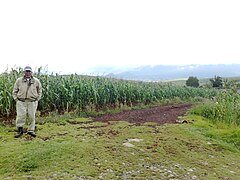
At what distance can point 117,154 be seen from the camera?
5.79 m

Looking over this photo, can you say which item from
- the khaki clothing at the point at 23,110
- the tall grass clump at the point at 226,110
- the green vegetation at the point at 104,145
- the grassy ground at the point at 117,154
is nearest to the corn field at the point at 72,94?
the green vegetation at the point at 104,145

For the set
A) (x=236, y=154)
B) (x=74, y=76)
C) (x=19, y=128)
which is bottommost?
(x=236, y=154)

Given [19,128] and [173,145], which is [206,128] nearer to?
[173,145]

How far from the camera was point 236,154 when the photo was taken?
7.15 metres

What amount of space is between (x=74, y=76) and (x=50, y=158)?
7828 mm

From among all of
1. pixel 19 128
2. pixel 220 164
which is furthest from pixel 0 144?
pixel 220 164

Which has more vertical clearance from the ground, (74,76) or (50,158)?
(74,76)

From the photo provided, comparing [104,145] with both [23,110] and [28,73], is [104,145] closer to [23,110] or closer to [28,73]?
[23,110]

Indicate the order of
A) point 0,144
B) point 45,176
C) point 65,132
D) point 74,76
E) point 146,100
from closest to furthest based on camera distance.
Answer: point 45,176
point 0,144
point 65,132
point 74,76
point 146,100

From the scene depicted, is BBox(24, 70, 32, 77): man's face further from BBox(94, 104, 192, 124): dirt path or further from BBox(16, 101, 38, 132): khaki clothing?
BBox(94, 104, 192, 124): dirt path

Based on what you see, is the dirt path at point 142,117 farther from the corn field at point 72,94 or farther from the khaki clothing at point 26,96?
the khaki clothing at point 26,96

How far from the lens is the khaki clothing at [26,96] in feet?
22.2

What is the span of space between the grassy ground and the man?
440mm

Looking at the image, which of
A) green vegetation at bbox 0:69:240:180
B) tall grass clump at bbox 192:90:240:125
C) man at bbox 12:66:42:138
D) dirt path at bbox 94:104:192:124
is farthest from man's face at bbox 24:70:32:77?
tall grass clump at bbox 192:90:240:125
